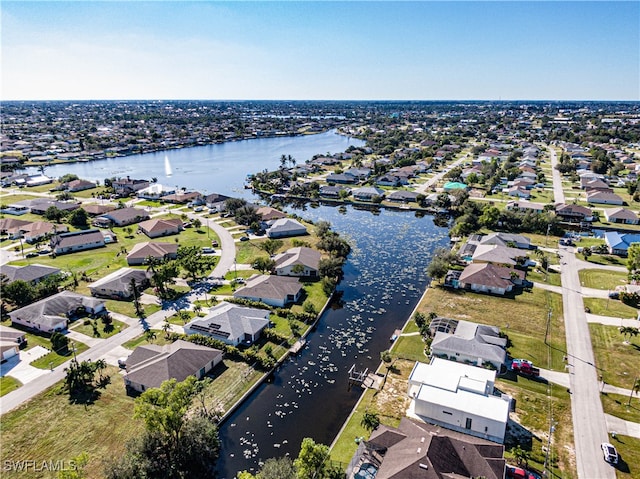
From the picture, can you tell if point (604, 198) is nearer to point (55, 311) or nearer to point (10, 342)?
point (55, 311)

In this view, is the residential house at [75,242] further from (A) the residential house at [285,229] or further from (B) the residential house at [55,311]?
(A) the residential house at [285,229]

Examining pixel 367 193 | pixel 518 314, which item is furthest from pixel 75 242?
pixel 518 314

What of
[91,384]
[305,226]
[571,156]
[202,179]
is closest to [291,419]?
[91,384]

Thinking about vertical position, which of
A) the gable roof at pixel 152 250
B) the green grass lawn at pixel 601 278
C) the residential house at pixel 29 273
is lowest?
the green grass lawn at pixel 601 278

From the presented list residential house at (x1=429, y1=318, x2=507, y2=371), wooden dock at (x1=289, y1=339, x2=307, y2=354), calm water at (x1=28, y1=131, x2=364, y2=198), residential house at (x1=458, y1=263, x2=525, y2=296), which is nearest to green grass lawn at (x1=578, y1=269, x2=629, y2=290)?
residential house at (x1=458, y1=263, x2=525, y2=296)

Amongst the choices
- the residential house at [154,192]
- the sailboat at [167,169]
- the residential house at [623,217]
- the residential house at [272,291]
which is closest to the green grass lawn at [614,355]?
the residential house at [272,291]

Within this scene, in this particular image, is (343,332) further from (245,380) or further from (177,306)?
(177,306)

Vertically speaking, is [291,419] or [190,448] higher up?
[190,448]
